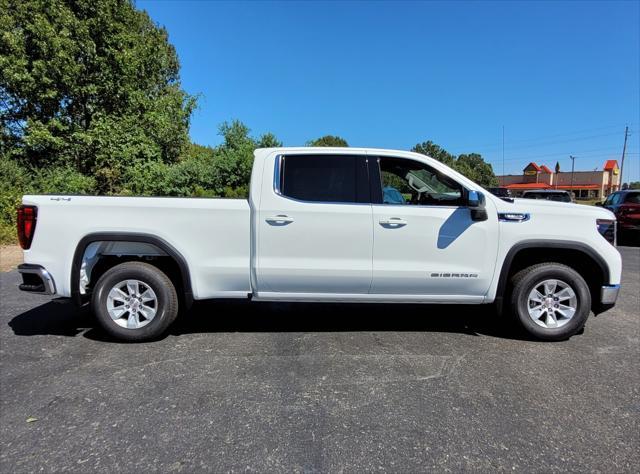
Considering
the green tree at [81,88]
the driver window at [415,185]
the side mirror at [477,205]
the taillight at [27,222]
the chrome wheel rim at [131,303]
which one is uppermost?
the green tree at [81,88]

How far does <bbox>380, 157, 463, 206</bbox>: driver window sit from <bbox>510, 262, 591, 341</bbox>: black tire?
106 centimetres

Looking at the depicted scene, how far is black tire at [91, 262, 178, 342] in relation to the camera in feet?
14.2

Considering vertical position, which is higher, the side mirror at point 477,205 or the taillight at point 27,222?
the side mirror at point 477,205

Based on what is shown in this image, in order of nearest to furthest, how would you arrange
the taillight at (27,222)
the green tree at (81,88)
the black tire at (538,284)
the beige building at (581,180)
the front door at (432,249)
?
1. the taillight at (27,222)
2. the front door at (432,249)
3. the black tire at (538,284)
4. the green tree at (81,88)
5. the beige building at (581,180)

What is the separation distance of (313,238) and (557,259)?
2682 mm

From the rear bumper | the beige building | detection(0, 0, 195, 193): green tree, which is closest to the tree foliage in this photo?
the beige building

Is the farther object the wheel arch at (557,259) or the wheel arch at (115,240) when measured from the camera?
the wheel arch at (557,259)

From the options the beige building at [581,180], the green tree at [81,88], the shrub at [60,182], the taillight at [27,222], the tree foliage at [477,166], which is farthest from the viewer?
the beige building at [581,180]

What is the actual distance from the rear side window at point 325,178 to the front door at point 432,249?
27 centimetres

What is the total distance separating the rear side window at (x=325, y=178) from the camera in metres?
4.40

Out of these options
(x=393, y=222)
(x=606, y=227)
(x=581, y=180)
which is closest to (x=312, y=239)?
(x=393, y=222)

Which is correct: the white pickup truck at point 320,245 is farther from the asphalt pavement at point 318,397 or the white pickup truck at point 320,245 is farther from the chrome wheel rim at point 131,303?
the asphalt pavement at point 318,397

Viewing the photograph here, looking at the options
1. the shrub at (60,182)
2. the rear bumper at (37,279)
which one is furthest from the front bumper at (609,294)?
the shrub at (60,182)

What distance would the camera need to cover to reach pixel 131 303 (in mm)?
4375
